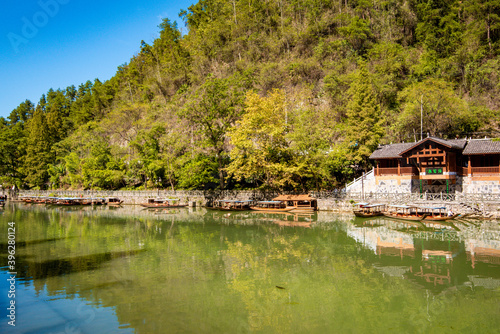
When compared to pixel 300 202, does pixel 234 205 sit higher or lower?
lower

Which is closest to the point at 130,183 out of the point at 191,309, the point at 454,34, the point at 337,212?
the point at 337,212

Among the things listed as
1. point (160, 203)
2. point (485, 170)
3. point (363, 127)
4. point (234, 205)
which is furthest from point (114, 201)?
point (485, 170)

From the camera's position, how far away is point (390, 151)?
3541 cm

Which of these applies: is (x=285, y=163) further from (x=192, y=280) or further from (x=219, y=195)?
(x=192, y=280)

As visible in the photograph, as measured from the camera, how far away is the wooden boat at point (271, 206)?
36.6 m

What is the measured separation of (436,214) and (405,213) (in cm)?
292

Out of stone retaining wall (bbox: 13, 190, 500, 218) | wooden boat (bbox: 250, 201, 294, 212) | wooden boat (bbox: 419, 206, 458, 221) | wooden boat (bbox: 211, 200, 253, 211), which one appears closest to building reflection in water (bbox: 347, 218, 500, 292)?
wooden boat (bbox: 419, 206, 458, 221)

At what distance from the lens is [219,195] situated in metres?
43.3

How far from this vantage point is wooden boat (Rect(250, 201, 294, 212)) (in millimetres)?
36625

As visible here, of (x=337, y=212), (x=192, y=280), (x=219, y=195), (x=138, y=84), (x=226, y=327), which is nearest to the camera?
(x=226, y=327)

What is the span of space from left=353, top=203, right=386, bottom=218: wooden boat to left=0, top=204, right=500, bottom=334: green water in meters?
3.54

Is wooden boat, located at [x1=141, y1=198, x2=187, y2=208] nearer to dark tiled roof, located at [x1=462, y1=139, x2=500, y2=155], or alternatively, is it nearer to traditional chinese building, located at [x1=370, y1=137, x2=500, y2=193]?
traditional chinese building, located at [x1=370, y1=137, x2=500, y2=193]

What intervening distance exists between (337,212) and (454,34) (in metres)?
35.3

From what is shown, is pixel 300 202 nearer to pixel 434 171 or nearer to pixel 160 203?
pixel 434 171
